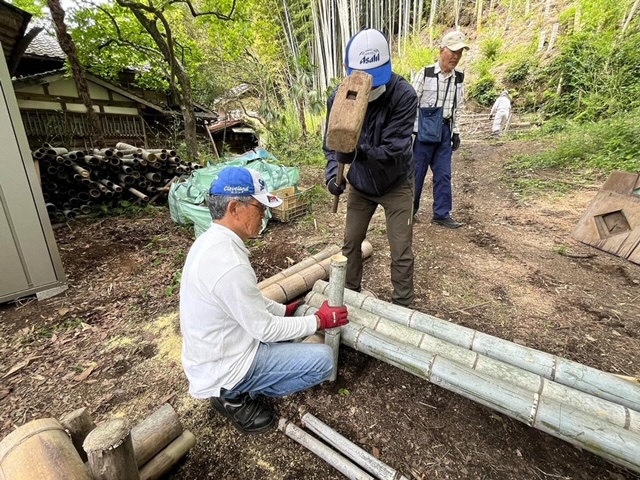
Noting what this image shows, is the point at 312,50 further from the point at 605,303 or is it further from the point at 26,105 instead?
the point at 605,303

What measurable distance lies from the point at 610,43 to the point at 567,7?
6092 mm

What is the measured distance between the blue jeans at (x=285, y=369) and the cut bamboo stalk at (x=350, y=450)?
8.4 inches

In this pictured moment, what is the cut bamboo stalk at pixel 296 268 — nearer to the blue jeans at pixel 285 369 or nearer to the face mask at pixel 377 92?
the blue jeans at pixel 285 369

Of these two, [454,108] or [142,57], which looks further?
[142,57]

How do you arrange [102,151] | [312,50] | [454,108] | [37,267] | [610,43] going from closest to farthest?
[37,267]
[454,108]
[102,151]
[610,43]
[312,50]

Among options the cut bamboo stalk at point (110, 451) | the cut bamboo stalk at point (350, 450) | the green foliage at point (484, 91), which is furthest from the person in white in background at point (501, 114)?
the cut bamboo stalk at point (110, 451)

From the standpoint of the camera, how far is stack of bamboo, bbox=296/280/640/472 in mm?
1379

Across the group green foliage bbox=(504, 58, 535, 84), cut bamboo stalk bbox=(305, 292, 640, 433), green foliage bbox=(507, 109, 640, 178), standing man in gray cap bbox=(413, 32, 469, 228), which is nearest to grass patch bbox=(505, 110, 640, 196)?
green foliage bbox=(507, 109, 640, 178)

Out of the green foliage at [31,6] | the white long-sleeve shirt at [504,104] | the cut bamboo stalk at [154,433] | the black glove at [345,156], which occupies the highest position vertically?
the green foliage at [31,6]

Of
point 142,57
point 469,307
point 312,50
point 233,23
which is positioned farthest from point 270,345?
point 312,50

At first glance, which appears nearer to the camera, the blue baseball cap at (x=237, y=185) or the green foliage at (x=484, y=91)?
the blue baseball cap at (x=237, y=185)

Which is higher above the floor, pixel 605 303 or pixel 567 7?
pixel 567 7

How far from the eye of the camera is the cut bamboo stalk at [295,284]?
2.85 m

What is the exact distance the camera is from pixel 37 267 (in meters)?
3.29
